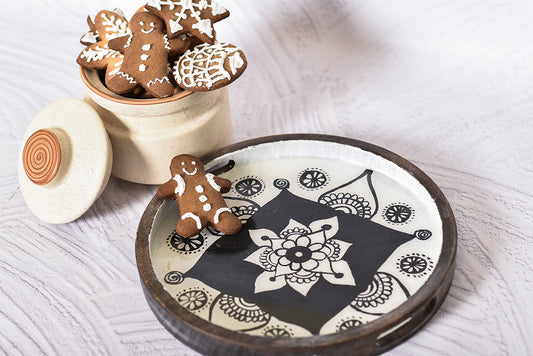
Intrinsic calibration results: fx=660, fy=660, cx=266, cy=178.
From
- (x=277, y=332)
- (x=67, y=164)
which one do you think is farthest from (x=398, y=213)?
(x=67, y=164)

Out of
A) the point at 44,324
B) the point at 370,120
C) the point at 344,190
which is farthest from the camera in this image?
the point at 370,120

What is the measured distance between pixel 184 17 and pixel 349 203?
36cm

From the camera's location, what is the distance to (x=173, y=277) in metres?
0.87

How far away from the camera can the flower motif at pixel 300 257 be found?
86 cm

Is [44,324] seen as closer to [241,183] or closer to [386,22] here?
[241,183]

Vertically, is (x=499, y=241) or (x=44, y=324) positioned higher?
(x=44, y=324)

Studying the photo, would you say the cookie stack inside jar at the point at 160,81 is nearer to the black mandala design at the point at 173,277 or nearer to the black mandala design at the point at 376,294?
the black mandala design at the point at 173,277

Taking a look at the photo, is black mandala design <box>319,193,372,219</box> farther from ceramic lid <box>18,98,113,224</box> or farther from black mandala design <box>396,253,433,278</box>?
ceramic lid <box>18,98,113,224</box>

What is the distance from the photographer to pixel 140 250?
87 cm

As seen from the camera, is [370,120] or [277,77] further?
[277,77]

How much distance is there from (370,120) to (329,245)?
37cm

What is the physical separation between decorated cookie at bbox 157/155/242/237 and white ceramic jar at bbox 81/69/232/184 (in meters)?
0.04

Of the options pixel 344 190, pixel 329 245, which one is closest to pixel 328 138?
pixel 344 190

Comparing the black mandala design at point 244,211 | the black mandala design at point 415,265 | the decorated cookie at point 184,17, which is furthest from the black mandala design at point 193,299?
the decorated cookie at point 184,17
